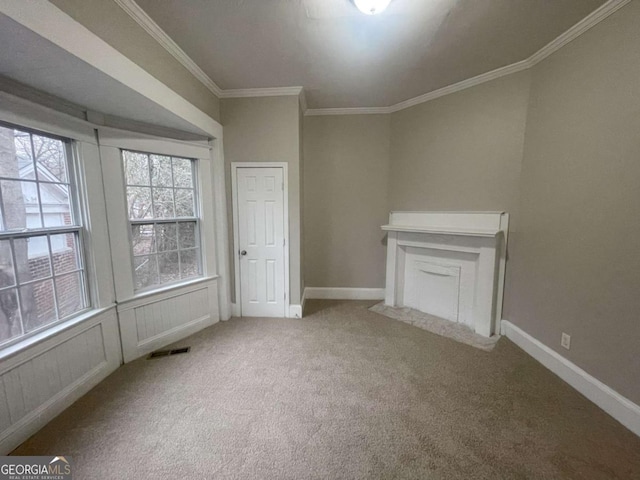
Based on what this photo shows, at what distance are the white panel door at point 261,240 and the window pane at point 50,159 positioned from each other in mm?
1490

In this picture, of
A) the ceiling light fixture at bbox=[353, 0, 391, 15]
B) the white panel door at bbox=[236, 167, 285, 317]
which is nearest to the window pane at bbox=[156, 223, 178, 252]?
the white panel door at bbox=[236, 167, 285, 317]

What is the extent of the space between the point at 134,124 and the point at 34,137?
0.73 m

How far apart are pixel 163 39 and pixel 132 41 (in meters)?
0.34

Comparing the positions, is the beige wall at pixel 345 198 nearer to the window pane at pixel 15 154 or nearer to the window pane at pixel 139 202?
the window pane at pixel 139 202

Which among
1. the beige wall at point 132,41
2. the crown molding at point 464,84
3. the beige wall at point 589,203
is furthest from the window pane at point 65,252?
the beige wall at point 589,203

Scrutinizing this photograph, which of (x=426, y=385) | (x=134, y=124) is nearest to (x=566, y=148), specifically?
(x=426, y=385)

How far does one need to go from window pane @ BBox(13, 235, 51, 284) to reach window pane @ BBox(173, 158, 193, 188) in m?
1.19

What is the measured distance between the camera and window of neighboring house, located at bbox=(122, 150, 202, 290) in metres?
2.37

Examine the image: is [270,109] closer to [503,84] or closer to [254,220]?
[254,220]

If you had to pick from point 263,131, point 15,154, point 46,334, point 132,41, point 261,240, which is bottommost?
point 46,334

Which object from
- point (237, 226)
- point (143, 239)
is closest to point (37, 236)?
Answer: point (143, 239)

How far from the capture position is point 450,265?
2.99m

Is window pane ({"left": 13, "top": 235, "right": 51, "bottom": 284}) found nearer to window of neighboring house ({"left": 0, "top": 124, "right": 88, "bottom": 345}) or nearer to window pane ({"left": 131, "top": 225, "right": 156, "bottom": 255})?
window of neighboring house ({"left": 0, "top": 124, "right": 88, "bottom": 345})

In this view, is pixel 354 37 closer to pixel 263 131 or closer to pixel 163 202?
pixel 263 131
